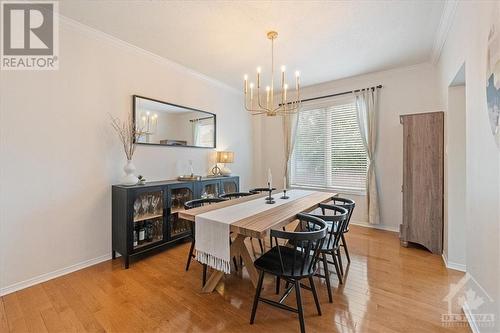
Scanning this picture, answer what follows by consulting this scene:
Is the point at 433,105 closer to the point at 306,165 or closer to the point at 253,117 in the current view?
the point at 306,165

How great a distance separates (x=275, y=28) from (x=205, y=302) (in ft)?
9.69

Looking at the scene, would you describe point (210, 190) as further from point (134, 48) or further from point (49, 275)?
point (134, 48)

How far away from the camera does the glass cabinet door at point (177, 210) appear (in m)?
3.13

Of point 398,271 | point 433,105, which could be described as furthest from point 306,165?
point 398,271

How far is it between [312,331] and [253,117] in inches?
177

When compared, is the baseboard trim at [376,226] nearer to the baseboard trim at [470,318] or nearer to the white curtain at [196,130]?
the baseboard trim at [470,318]

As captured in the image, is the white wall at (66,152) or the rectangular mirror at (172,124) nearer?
the white wall at (66,152)

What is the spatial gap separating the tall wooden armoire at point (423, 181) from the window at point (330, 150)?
1.00 metres

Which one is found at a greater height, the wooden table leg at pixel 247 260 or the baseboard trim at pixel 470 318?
the wooden table leg at pixel 247 260

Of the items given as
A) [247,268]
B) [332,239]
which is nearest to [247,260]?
[247,268]

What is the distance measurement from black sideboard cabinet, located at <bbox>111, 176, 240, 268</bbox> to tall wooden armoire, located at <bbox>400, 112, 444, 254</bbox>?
302 centimetres

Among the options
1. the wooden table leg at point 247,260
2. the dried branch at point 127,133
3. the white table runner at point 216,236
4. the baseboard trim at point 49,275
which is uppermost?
the dried branch at point 127,133

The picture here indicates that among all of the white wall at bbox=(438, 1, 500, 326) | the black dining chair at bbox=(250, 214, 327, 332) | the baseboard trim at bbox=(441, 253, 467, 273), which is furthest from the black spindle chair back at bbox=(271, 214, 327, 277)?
the baseboard trim at bbox=(441, 253, 467, 273)

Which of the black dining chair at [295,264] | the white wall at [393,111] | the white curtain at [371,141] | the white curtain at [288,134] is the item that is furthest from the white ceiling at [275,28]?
the black dining chair at [295,264]
